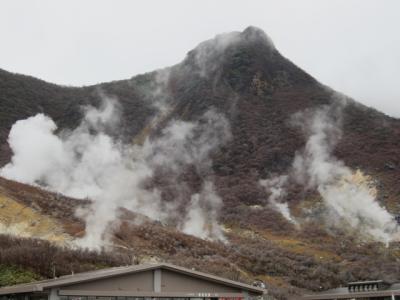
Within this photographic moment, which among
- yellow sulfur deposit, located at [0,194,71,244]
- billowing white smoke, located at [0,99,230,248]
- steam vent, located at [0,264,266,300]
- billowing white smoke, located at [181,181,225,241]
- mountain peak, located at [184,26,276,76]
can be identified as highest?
mountain peak, located at [184,26,276,76]

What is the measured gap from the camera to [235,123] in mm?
116750

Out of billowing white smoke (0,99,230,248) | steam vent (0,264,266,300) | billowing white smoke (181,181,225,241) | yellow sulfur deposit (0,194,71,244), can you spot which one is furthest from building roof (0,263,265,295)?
billowing white smoke (181,181,225,241)

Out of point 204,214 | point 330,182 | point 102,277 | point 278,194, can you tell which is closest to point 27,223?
point 102,277

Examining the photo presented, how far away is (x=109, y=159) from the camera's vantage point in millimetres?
104250

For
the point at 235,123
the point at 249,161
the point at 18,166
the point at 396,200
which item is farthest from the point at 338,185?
the point at 18,166

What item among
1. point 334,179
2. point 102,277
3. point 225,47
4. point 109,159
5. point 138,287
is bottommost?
point 138,287

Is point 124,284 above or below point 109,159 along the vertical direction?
below

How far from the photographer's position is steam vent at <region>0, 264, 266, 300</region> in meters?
20.0

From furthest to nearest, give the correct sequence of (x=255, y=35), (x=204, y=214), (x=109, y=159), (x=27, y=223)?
1. (x=255, y=35)
2. (x=109, y=159)
3. (x=204, y=214)
4. (x=27, y=223)

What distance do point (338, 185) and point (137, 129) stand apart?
158ft

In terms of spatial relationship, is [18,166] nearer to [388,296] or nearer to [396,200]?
[396,200]

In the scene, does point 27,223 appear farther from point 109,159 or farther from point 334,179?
point 109,159

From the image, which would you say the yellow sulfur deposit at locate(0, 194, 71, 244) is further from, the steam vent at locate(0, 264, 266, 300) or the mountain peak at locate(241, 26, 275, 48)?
the mountain peak at locate(241, 26, 275, 48)

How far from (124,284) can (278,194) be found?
7471 centimetres
